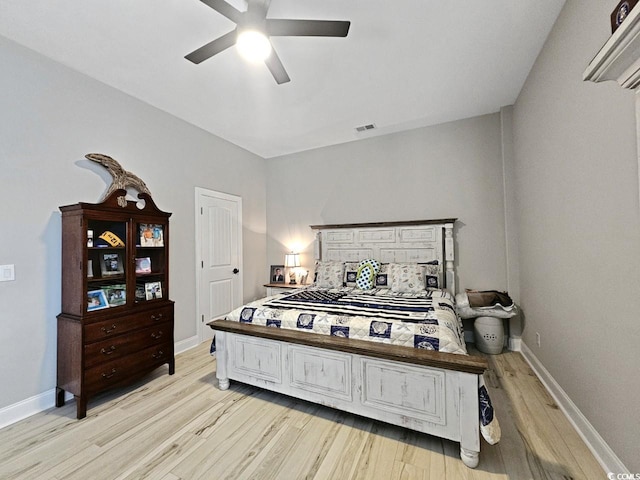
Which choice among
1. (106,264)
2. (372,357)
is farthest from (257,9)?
(106,264)

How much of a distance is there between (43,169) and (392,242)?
3.77 metres

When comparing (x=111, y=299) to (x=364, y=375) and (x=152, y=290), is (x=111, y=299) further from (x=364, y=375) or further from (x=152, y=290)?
(x=364, y=375)

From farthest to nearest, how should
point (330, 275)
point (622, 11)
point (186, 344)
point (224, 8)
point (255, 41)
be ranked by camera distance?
point (330, 275) < point (186, 344) < point (255, 41) < point (224, 8) < point (622, 11)

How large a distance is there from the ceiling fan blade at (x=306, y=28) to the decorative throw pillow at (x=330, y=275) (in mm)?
2709

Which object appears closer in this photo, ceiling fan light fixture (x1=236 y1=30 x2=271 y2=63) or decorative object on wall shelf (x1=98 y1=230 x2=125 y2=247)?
ceiling fan light fixture (x1=236 y1=30 x2=271 y2=63)

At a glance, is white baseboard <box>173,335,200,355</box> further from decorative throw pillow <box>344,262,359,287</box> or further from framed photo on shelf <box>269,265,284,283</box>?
decorative throw pillow <box>344,262,359,287</box>

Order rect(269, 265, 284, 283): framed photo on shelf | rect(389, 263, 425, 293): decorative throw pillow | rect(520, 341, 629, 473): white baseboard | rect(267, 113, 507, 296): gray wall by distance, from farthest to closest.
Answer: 1. rect(269, 265, 284, 283): framed photo on shelf
2. rect(267, 113, 507, 296): gray wall
3. rect(389, 263, 425, 293): decorative throw pillow
4. rect(520, 341, 629, 473): white baseboard

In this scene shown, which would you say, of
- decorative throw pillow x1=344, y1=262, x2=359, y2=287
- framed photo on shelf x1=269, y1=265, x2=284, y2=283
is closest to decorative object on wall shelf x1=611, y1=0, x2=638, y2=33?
decorative throw pillow x1=344, y1=262, x2=359, y2=287

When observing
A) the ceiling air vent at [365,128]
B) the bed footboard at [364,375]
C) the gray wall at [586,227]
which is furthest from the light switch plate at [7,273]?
the gray wall at [586,227]

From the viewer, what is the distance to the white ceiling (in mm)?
1936

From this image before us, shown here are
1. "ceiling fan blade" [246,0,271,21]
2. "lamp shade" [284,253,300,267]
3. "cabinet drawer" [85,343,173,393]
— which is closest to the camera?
"ceiling fan blade" [246,0,271,21]

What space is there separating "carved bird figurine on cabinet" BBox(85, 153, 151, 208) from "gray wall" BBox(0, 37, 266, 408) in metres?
0.11

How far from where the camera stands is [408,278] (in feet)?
11.0

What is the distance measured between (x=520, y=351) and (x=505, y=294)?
0.64 meters
